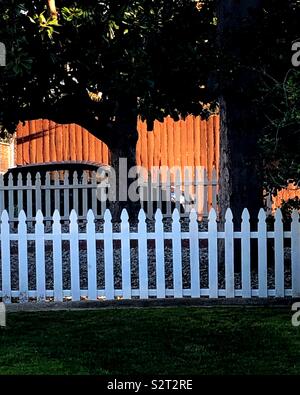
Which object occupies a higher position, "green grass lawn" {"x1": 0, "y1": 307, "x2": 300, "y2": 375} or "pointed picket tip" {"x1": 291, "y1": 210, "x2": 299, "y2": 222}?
"pointed picket tip" {"x1": 291, "y1": 210, "x2": 299, "y2": 222}

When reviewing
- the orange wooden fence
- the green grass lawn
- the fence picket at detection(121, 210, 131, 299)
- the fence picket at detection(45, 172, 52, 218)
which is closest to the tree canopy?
the fence picket at detection(121, 210, 131, 299)

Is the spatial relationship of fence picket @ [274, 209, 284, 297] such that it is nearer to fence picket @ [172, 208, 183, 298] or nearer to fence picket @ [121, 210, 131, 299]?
fence picket @ [172, 208, 183, 298]

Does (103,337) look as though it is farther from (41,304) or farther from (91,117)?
(91,117)

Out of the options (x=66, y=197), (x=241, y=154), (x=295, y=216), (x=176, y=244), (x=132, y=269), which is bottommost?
(x=132, y=269)

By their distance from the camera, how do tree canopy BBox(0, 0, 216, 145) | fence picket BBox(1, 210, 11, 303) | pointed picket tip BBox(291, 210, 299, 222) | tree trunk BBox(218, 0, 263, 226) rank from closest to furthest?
pointed picket tip BBox(291, 210, 299, 222) < fence picket BBox(1, 210, 11, 303) < tree trunk BBox(218, 0, 263, 226) < tree canopy BBox(0, 0, 216, 145)

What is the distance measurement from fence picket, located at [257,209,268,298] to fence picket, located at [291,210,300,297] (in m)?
0.35

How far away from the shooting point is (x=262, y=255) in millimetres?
10406

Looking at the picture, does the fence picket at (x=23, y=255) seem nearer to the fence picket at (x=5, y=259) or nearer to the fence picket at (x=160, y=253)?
the fence picket at (x=5, y=259)

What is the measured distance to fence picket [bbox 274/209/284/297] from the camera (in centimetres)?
1039

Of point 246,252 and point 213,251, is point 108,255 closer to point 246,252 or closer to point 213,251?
point 213,251

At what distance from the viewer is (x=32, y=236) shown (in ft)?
35.4

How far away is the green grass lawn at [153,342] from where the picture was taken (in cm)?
725

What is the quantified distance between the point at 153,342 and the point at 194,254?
241 centimetres

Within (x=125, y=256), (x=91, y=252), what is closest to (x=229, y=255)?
(x=125, y=256)
